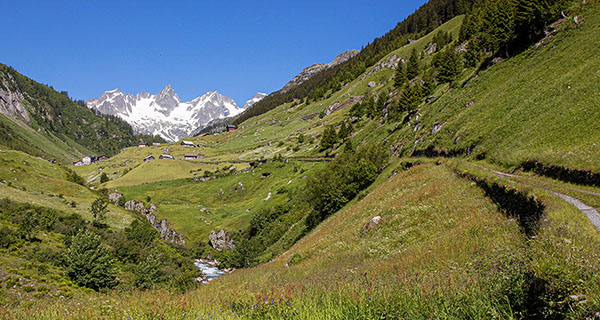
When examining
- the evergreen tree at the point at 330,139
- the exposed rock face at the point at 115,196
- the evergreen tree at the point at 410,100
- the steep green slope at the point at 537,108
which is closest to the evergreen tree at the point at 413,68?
the evergreen tree at the point at 330,139

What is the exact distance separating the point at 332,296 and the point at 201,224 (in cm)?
9609

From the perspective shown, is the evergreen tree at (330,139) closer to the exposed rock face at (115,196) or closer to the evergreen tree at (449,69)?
the evergreen tree at (449,69)

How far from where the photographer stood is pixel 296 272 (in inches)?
731

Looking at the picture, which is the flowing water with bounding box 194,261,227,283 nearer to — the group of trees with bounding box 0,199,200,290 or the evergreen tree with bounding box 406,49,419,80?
the group of trees with bounding box 0,199,200,290

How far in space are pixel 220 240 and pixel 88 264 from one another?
47.0 metres

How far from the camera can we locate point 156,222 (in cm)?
9962

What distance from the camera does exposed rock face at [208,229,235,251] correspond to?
84.4 m

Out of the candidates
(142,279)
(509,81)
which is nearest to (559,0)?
(509,81)

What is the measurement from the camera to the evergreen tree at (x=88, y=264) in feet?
131

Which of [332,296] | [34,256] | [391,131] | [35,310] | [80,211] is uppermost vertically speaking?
[80,211]

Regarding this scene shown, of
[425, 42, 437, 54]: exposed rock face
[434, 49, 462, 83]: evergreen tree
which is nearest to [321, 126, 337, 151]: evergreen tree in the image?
[434, 49, 462, 83]: evergreen tree

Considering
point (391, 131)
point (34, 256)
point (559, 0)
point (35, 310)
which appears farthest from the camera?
point (391, 131)

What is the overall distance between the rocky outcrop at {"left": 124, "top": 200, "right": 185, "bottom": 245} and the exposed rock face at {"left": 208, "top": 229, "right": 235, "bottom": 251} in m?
10.3

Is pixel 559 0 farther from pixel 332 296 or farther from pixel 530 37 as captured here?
pixel 332 296
